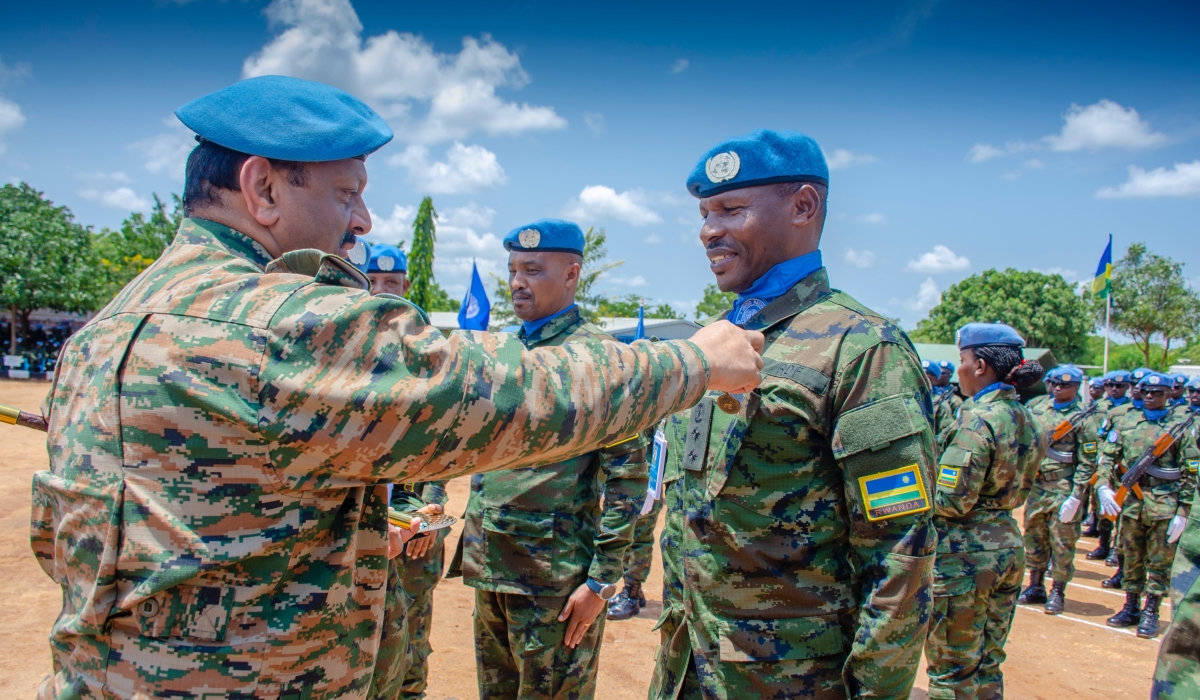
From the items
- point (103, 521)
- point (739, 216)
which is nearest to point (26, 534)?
point (103, 521)

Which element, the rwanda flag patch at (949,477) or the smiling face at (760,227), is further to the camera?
the rwanda flag patch at (949,477)

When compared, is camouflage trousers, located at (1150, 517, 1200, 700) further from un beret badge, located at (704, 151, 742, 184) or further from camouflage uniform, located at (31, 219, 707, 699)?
un beret badge, located at (704, 151, 742, 184)

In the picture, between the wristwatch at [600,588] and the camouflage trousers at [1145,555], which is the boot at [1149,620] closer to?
the camouflage trousers at [1145,555]

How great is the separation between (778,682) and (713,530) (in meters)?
0.48

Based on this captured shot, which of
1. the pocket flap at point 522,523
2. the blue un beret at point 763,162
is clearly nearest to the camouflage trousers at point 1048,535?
the pocket flap at point 522,523

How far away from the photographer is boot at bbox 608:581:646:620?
605 centimetres

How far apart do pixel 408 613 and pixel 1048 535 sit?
24.3 feet

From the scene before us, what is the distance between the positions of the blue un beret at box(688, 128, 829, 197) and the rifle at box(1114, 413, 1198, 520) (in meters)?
7.71

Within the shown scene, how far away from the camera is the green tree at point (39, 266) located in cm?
2403

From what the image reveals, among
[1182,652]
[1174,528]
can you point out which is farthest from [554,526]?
[1174,528]

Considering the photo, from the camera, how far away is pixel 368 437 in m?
1.20

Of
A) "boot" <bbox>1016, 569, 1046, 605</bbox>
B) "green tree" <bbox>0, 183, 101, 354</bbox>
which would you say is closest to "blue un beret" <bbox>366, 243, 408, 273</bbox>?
"boot" <bbox>1016, 569, 1046, 605</bbox>

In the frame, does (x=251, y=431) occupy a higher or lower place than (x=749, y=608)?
higher

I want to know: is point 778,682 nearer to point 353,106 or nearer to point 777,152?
point 777,152
